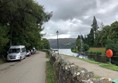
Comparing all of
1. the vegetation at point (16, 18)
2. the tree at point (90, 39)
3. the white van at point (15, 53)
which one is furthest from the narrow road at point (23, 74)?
the tree at point (90, 39)

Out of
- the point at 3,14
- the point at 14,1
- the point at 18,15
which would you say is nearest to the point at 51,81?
the point at 14,1

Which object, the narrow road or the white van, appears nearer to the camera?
the narrow road

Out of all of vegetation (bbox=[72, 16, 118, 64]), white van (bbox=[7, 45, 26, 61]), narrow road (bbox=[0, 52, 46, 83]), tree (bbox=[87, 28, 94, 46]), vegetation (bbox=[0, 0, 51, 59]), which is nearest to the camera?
narrow road (bbox=[0, 52, 46, 83])

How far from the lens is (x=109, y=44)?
65938 millimetres

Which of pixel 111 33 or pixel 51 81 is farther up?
pixel 111 33

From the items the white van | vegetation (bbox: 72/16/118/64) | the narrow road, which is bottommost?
the narrow road

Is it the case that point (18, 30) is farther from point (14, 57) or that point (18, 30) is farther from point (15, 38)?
point (14, 57)

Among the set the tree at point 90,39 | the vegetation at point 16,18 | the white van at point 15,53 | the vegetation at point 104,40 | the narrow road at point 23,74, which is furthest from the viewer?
the tree at point 90,39

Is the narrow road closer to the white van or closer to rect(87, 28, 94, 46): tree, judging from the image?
the white van

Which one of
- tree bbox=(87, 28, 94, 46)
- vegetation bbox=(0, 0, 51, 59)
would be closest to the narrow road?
vegetation bbox=(0, 0, 51, 59)

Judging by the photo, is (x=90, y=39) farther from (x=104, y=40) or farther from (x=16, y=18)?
(x=16, y=18)

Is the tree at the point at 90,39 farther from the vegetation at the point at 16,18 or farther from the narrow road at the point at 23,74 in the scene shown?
the narrow road at the point at 23,74

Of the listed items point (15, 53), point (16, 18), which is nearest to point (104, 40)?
point (16, 18)

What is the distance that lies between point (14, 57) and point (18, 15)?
6908 millimetres
